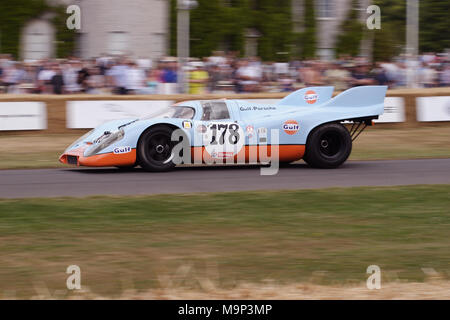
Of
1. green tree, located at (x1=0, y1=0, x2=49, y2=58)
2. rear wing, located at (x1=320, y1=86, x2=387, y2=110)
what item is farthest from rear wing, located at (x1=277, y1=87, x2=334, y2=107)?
green tree, located at (x1=0, y1=0, x2=49, y2=58)

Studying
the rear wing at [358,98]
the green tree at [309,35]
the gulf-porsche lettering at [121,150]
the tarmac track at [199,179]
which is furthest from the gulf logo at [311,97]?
the green tree at [309,35]

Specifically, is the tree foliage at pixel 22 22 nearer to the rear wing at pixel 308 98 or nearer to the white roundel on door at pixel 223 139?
the rear wing at pixel 308 98

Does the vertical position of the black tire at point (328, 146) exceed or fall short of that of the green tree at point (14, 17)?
it falls short

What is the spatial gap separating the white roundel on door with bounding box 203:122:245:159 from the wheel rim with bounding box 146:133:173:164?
0.55 m

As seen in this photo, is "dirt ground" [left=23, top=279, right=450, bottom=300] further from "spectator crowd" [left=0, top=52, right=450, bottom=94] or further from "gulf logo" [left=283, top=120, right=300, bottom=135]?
"spectator crowd" [left=0, top=52, right=450, bottom=94]

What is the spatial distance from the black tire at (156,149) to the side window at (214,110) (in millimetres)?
624

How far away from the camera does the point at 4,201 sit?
29.7 ft

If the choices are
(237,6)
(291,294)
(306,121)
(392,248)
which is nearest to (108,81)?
(306,121)

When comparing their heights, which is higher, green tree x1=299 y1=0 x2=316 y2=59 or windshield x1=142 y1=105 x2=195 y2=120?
green tree x1=299 y1=0 x2=316 y2=59

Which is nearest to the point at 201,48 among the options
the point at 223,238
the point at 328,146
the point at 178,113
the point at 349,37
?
the point at 349,37

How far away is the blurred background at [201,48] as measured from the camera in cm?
1870

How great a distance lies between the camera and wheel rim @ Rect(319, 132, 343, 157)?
12033 mm

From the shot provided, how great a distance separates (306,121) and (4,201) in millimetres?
4797
